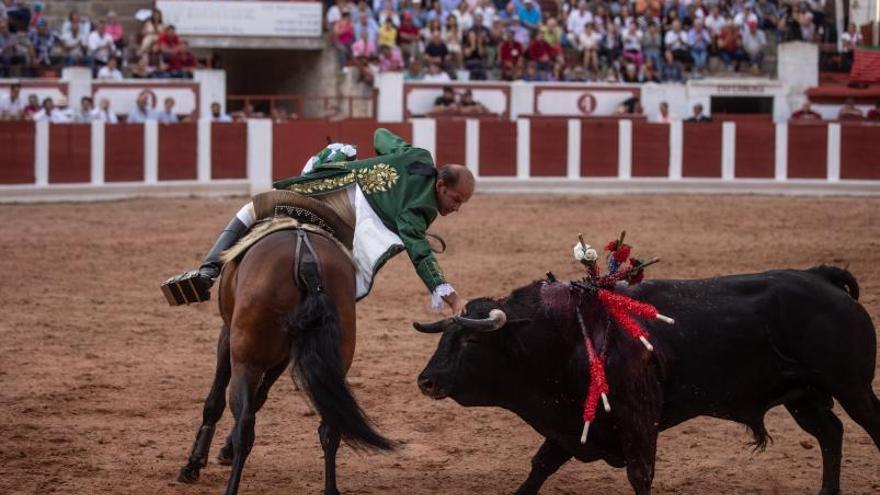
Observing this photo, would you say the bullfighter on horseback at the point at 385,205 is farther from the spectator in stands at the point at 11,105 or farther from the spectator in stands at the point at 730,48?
the spectator in stands at the point at 730,48

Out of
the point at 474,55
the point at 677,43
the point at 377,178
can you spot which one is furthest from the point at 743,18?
the point at 377,178

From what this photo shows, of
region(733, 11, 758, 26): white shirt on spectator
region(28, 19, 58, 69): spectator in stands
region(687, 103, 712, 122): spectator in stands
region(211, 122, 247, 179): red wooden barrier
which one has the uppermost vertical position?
region(733, 11, 758, 26): white shirt on spectator

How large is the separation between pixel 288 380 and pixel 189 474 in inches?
86.8

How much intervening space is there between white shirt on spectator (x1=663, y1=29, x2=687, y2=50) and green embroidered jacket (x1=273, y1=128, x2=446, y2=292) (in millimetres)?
17485

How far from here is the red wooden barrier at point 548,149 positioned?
19.3 metres

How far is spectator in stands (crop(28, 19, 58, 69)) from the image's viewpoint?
744 inches

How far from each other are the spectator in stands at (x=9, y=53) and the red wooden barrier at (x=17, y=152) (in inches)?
75.9

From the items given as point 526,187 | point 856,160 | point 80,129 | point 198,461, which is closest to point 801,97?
point 856,160

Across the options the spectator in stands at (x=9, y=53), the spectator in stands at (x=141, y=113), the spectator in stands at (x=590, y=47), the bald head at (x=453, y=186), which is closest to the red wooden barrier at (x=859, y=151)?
the spectator in stands at (x=590, y=47)

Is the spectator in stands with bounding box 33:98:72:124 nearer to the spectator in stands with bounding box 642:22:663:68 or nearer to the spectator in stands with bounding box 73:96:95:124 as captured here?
the spectator in stands with bounding box 73:96:95:124

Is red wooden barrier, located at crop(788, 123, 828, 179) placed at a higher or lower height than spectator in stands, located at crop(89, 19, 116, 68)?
lower

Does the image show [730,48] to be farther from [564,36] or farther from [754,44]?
[564,36]

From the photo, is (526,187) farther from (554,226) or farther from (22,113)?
(22,113)

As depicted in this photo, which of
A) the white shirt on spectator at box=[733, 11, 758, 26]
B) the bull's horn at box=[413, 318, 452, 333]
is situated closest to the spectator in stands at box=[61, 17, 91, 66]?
the white shirt on spectator at box=[733, 11, 758, 26]
